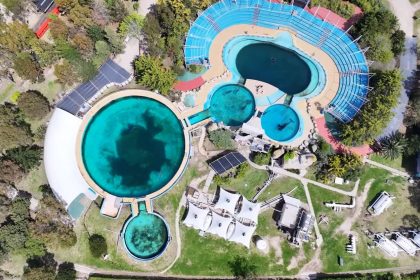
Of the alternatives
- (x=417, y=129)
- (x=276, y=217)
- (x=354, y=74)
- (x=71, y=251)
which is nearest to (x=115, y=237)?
(x=71, y=251)

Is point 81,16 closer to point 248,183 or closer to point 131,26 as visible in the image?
point 131,26

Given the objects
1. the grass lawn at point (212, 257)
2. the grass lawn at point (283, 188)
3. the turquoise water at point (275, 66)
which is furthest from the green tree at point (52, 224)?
the turquoise water at point (275, 66)

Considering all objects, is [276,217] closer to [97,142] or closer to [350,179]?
[350,179]

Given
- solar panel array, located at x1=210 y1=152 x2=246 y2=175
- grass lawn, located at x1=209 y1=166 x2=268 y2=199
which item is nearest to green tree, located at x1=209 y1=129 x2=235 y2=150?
solar panel array, located at x1=210 y1=152 x2=246 y2=175

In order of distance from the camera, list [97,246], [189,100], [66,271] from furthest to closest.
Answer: [189,100] → [97,246] → [66,271]

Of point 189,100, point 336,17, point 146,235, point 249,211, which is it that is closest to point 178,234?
point 146,235

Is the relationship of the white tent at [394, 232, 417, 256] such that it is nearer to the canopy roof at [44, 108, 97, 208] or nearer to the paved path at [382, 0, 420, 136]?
the paved path at [382, 0, 420, 136]
